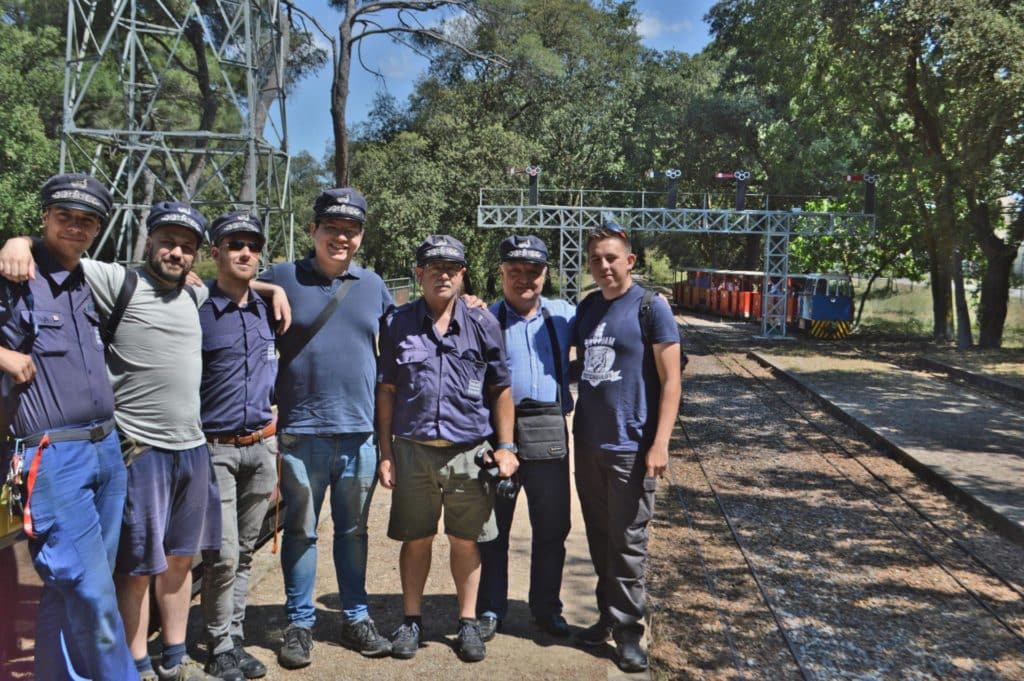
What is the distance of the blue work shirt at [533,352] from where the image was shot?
4.21m

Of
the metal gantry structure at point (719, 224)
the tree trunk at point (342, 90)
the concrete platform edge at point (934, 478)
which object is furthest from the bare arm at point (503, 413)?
Answer: the metal gantry structure at point (719, 224)

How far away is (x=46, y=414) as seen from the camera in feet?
9.85

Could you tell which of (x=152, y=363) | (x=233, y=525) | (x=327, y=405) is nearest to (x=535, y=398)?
(x=327, y=405)

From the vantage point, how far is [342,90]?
21594mm

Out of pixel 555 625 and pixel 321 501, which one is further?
pixel 555 625

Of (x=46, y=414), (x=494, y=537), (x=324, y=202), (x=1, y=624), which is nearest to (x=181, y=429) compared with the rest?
(x=46, y=414)

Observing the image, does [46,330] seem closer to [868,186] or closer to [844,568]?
[844,568]

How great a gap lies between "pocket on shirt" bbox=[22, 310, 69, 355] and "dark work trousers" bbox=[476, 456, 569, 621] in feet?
6.80

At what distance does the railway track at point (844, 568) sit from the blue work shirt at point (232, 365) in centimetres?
273

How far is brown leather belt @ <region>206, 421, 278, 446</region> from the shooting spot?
3.69 m

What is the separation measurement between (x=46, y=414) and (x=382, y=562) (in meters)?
2.98

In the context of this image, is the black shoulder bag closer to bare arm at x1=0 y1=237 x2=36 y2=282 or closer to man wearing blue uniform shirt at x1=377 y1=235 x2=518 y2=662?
man wearing blue uniform shirt at x1=377 y1=235 x2=518 y2=662

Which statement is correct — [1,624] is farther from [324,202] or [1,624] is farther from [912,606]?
[912,606]

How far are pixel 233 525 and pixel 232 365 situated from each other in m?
0.69
